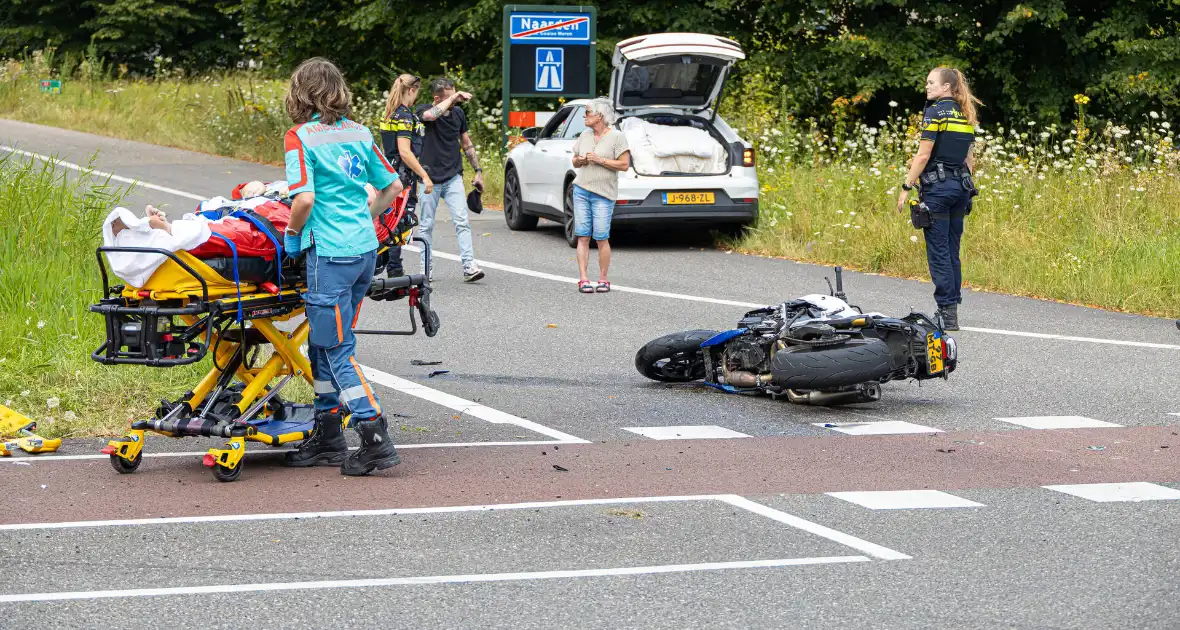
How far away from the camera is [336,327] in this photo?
24.0 ft

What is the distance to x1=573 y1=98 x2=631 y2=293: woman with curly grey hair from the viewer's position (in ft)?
47.6

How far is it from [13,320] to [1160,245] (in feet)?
33.1

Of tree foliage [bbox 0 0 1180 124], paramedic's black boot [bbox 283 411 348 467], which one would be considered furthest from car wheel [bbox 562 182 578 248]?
paramedic's black boot [bbox 283 411 348 467]

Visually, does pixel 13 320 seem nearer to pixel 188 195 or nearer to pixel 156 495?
pixel 156 495

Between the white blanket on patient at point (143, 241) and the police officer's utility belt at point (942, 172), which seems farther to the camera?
the police officer's utility belt at point (942, 172)

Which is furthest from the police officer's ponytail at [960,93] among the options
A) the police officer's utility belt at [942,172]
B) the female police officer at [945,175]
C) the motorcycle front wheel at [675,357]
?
the motorcycle front wheel at [675,357]

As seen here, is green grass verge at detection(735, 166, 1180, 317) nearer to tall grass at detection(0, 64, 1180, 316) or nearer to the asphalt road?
tall grass at detection(0, 64, 1180, 316)

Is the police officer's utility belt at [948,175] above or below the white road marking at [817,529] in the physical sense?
above

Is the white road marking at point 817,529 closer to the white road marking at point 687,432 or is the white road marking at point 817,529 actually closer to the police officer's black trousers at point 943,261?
the white road marking at point 687,432

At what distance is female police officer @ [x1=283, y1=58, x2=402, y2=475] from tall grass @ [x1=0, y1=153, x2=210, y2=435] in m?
1.79

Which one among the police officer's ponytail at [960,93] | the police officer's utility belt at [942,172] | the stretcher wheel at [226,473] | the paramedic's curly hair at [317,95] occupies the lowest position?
the stretcher wheel at [226,473]

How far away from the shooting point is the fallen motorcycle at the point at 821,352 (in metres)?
9.07

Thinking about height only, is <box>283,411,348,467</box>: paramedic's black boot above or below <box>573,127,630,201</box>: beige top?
below

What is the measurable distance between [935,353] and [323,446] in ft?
12.3
